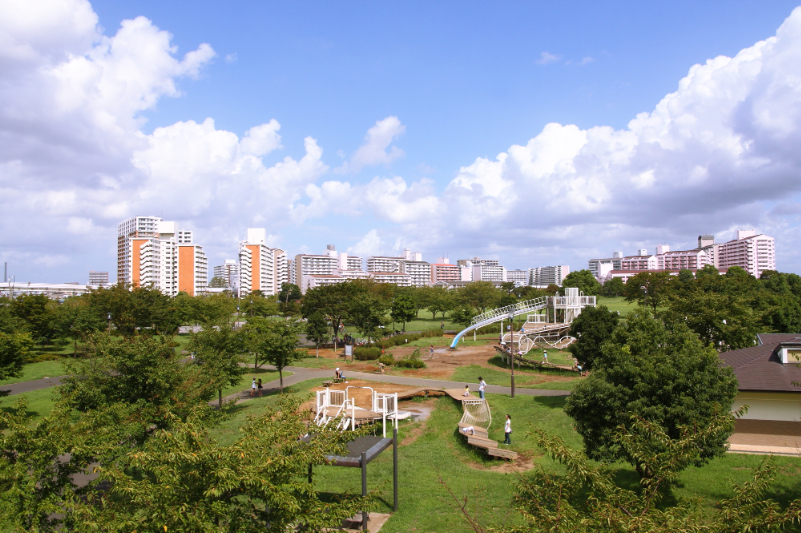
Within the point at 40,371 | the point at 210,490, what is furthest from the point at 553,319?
the point at 40,371

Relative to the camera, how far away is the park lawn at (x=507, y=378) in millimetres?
27000

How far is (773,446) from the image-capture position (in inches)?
618

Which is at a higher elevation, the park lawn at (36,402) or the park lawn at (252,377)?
the park lawn at (36,402)

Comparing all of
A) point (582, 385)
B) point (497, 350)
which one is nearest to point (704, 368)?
point (582, 385)

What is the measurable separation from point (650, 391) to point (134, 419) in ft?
45.4

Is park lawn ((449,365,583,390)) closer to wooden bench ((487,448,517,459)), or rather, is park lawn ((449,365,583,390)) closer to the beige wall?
the beige wall

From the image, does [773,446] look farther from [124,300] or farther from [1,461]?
[124,300]

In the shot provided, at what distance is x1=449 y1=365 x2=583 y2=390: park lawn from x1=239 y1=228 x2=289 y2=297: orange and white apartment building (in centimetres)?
11060

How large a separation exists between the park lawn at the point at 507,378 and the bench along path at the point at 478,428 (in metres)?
6.91

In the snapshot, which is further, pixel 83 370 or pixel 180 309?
pixel 180 309

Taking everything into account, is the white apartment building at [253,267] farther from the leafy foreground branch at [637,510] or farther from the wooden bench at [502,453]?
the leafy foreground branch at [637,510]

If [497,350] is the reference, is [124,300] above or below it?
above

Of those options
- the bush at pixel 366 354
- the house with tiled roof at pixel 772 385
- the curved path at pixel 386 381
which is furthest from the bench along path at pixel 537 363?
the house with tiled roof at pixel 772 385

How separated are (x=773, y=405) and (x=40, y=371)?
46.2m
